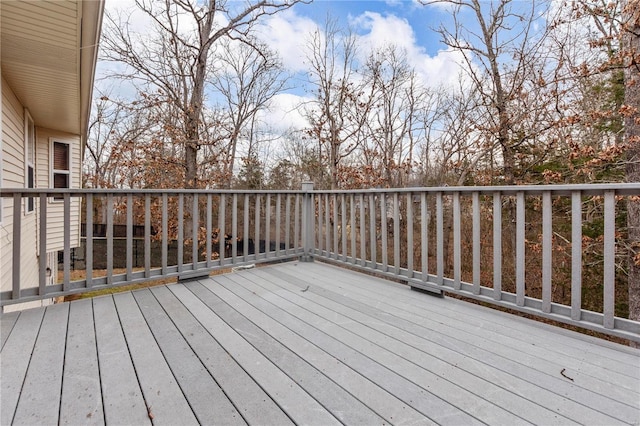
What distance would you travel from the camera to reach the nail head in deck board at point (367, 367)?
1.28 metres

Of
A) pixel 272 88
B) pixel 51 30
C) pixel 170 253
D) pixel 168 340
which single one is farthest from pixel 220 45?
pixel 168 340

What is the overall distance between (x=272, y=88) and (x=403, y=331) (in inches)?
381

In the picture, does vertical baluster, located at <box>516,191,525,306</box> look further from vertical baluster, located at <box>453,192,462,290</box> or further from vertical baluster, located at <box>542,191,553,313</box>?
Answer: vertical baluster, located at <box>453,192,462,290</box>

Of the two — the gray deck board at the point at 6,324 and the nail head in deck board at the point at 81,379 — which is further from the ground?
the gray deck board at the point at 6,324

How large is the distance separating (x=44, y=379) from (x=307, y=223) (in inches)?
114

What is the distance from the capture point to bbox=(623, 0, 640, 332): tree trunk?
4.28 metres

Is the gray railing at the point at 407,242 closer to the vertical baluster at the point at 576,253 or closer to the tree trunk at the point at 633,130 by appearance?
the vertical baluster at the point at 576,253

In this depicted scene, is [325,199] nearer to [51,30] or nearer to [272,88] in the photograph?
[51,30]

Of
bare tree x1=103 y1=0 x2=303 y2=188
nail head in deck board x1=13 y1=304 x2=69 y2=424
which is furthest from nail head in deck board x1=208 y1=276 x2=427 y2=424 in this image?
bare tree x1=103 y1=0 x2=303 y2=188

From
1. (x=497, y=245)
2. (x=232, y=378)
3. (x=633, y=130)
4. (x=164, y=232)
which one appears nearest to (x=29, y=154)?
(x=164, y=232)

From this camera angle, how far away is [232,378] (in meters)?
1.46

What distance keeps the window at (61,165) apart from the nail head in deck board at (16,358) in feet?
18.1

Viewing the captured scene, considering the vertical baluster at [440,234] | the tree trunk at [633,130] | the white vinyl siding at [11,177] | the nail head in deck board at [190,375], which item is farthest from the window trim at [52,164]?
the tree trunk at [633,130]

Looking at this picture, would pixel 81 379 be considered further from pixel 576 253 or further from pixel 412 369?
pixel 576 253
